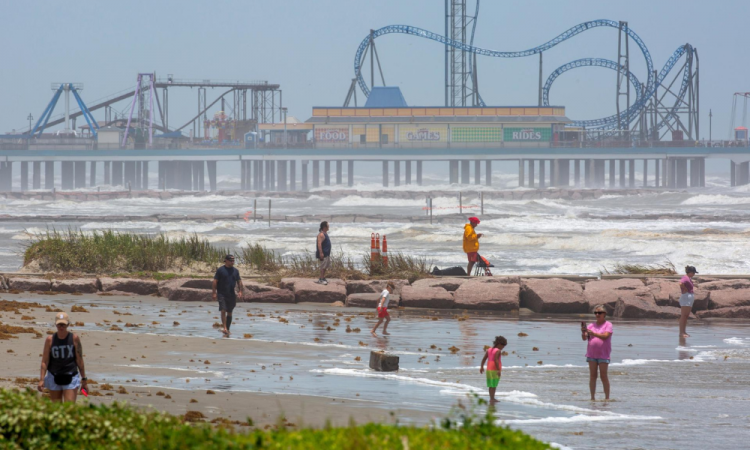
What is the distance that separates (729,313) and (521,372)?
6878mm

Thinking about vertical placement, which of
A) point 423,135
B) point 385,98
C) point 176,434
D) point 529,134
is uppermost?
point 385,98

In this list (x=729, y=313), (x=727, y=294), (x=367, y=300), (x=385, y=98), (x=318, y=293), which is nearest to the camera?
(x=729, y=313)

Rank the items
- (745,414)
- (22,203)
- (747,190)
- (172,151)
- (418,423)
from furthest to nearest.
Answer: (172,151) → (747,190) → (22,203) → (745,414) → (418,423)

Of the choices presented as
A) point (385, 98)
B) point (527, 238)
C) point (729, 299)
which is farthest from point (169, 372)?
point (385, 98)

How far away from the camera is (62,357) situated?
720 centimetres

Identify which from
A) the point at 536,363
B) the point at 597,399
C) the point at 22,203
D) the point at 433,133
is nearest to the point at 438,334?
the point at 536,363

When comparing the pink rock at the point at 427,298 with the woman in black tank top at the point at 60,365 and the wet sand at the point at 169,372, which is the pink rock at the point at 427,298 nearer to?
the wet sand at the point at 169,372

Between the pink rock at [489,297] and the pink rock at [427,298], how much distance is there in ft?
0.52

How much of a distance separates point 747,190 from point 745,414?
8691 centimetres

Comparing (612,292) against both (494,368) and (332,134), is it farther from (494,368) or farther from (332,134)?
(332,134)

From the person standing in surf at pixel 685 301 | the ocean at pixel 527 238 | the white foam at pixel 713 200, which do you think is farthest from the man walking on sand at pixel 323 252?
the white foam at pixel 713 200

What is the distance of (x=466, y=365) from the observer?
10359 mm

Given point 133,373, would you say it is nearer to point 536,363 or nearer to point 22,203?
point 536,363

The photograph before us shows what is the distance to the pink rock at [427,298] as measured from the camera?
15.9 meters
